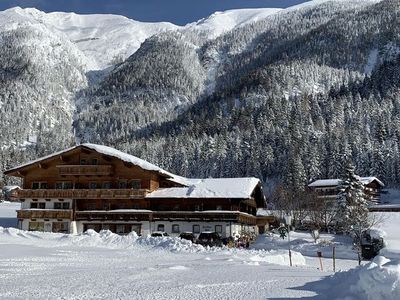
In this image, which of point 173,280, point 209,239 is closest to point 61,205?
point 209,239

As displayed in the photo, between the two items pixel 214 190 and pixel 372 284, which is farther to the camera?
pixel 214 190

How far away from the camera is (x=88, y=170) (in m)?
57.6

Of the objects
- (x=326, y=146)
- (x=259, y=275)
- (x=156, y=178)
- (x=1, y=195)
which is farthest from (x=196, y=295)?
(x=326, y=146)

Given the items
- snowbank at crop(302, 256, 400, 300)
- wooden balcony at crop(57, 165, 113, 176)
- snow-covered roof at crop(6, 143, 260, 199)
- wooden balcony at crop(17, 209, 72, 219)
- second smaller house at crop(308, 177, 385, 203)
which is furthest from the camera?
second smaller house at crop(308, 177, 385, 203)

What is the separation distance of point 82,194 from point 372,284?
49.5m

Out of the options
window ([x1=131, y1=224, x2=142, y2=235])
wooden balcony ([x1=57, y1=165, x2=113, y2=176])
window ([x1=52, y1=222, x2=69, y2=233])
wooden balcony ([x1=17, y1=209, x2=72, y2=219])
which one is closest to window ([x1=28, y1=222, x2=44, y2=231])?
wooden balcony ([x1=17, y1=209, x2=72, y2=219])

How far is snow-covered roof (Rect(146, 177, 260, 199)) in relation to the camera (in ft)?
177

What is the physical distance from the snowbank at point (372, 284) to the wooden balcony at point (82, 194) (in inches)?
1781

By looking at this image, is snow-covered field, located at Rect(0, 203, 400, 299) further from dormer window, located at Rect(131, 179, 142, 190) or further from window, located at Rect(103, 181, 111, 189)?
window, located at Rect(103, 181, 111, 189)

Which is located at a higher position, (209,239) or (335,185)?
(335,185)

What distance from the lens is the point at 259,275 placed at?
53.6 feet

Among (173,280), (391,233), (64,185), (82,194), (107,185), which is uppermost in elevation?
(64,185)

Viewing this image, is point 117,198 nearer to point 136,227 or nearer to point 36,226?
point 136,227

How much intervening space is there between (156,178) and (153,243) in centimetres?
2553
